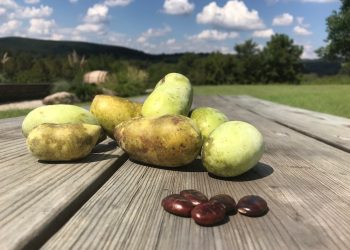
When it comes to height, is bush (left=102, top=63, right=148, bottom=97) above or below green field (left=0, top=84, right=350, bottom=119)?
below

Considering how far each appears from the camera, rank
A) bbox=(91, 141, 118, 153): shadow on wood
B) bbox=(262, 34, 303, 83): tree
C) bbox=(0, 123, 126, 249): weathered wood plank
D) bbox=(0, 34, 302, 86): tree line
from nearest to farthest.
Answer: bbox=(0, 123, 126, 249): weathered wood plank, bbox=(91, 141, 118, 153): shadow on wood, bbox=(0, 34, 302, 86): tree line, bbox=(262, 34, 303, 83): tree

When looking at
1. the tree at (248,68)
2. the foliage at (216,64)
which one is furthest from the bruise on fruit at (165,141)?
the tree at (248,68)

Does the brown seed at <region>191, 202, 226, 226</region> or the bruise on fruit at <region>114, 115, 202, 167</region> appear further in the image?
the bruise on fruit at <region>114, 115, 202, 167</region>

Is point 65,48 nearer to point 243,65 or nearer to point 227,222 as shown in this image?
point 243,65

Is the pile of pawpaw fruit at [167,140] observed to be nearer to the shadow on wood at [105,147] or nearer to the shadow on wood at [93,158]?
the shadow on wood at [93,158]

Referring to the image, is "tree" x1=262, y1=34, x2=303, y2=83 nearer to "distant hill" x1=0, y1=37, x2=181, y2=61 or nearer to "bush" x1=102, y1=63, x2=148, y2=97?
"bush" x1=102, y1=63, x2=148, y2=97

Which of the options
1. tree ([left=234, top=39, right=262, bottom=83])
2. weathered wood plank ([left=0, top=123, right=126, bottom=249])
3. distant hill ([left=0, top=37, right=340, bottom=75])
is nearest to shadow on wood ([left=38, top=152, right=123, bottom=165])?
weathered wood plank ([left=0, top=123, right=126, bottom=249])

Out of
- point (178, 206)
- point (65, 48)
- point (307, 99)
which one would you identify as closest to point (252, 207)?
point (178, 206)

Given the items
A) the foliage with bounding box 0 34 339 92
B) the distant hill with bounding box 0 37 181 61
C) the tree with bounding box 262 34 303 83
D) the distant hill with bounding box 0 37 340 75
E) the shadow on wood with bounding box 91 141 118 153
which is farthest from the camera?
the distant hill with bounding box 0 37 181 61
